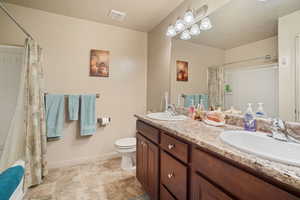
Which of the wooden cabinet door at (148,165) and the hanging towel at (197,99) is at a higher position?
the hanging towel at (197,99)

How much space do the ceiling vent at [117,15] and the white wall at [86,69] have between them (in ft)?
0.93

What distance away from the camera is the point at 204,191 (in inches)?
28.8

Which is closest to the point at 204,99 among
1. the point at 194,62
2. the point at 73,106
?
the point at 194,62

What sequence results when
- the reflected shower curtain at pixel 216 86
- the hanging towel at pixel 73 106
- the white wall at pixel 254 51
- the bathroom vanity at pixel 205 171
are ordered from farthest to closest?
the hanging towel at pixel 73 106, the reflected shower curtain at pixel 216 86, the white wall at pixel 254 51, the bathroom vanity at pixel 205 171

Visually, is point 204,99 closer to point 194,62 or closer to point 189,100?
point 189,100

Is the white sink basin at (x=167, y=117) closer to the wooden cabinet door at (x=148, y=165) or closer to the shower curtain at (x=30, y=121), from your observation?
the wooden cabinet door at (x=148, y=165)

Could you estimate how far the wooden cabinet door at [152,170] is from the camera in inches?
48.3

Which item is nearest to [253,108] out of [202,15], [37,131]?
[202,15]

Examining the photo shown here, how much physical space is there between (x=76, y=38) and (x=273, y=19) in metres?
2.46

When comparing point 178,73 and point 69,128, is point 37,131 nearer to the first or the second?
point 69,128

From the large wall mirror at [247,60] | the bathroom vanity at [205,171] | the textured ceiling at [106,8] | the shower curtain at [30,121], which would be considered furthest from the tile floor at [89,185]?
the textured ceiling at [106,8]

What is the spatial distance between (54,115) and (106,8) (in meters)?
1.73

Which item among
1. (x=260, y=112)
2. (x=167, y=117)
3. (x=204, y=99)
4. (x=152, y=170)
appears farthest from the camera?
(x=167, y=117)

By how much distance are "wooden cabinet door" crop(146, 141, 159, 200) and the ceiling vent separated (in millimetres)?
1921
